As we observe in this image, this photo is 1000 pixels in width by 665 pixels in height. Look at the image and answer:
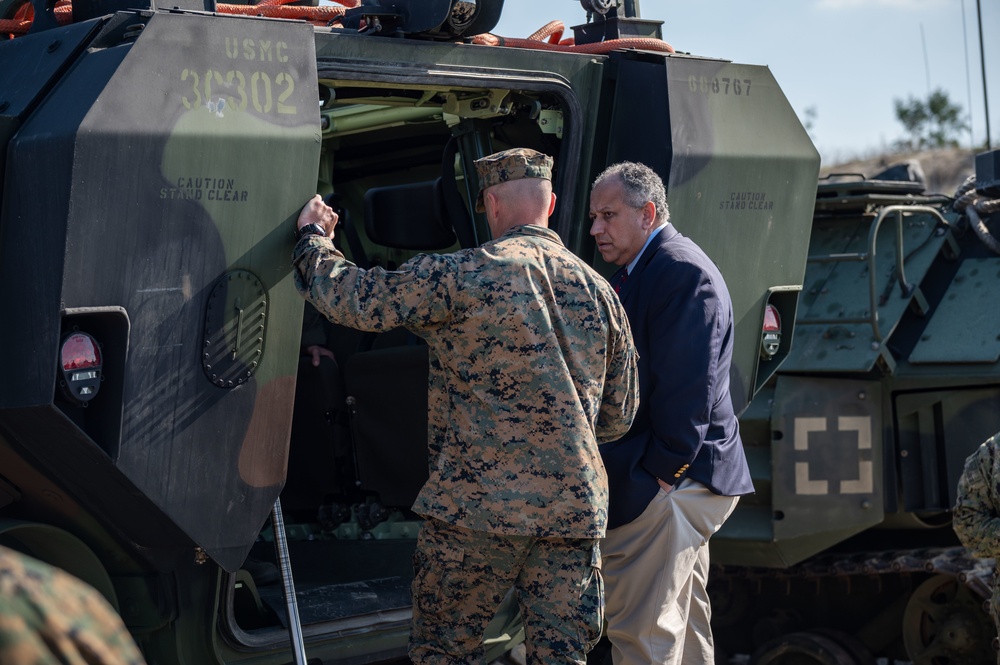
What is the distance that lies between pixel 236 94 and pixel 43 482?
1.09 metres

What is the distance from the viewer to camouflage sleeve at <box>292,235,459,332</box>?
350 centimetres

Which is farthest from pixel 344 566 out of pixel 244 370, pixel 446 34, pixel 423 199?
pixel 446 34

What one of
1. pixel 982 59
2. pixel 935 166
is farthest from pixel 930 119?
pixel 982 59

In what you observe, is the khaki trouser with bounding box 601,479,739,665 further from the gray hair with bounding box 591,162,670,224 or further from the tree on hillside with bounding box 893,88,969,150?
the tree on hillside with bounding box 893,88,969,150

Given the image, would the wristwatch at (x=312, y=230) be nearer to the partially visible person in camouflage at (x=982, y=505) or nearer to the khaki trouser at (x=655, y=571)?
the khaki trouser at (x=655, y=571)

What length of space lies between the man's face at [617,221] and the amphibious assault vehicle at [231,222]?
0.41 metres

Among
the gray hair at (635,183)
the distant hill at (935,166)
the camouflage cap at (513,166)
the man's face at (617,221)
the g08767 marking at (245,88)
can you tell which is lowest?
the distant hill at (935,166)

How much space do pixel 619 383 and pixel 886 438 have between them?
9.93 ft

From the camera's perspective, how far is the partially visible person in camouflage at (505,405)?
3.53 meters

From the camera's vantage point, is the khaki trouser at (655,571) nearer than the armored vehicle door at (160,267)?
No

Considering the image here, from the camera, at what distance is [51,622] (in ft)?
5.56

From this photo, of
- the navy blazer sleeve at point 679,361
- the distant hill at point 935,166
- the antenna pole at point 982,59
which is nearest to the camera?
the navy blazer sleeve at point 679,361

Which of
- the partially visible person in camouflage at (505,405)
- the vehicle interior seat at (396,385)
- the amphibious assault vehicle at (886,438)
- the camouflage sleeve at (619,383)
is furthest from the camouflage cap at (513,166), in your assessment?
the amphibious assault vehicle at (886,438)

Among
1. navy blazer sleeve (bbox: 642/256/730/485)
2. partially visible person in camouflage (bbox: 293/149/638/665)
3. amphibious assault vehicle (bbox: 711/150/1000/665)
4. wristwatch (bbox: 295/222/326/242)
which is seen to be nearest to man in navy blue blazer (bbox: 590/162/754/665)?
navy blazer sleeve (bbox: 642/256/730/485)
